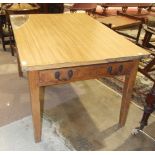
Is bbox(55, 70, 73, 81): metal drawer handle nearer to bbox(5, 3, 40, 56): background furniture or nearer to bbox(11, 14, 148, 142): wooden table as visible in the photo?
bbox(11, 14, 148, 142): wooden table

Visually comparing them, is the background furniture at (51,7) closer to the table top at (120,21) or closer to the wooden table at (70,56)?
the table top at (120,21)

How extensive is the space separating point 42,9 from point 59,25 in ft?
6.20

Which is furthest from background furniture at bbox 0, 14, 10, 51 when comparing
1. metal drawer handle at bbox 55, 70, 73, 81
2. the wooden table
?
metal drawer handle at bbox 55, 70, 73, 81

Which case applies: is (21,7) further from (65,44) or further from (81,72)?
(81,72)

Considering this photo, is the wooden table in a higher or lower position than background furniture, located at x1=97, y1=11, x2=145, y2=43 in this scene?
higher

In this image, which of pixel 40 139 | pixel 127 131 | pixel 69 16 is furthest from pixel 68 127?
pixel 69 16

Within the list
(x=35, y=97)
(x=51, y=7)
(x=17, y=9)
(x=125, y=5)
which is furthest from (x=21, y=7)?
(x=125, y=5)

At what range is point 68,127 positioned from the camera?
1.70m

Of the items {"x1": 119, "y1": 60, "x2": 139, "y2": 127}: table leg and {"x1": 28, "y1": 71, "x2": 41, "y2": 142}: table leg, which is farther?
{"x1": 119, "y1": 60, "x2": 139, "y2": 127}: table leg

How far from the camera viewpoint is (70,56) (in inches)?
49.3

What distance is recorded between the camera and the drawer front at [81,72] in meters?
1.24

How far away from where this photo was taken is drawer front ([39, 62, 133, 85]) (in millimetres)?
1242

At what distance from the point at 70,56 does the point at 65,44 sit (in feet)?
0.66

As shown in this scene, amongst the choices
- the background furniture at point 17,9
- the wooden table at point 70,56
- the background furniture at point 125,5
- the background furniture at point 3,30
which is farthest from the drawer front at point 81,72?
the background furniture at point 125,5
